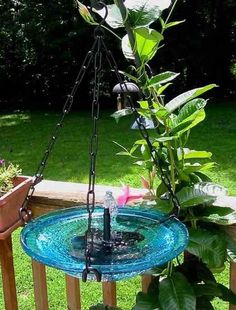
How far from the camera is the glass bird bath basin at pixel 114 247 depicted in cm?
103

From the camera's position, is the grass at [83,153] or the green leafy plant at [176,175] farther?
the grass at [83,153]

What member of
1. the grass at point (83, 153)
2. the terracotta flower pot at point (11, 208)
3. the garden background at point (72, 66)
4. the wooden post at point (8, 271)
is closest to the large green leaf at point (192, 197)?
the terracotta flower pot at point (11, 208)

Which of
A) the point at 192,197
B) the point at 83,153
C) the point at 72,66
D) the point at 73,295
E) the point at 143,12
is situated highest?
the point at 143,12

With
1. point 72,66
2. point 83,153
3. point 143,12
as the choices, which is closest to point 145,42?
point 143,12

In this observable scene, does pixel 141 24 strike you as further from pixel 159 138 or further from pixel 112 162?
pixel 112 162

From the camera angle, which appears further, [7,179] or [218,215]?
[7,179]

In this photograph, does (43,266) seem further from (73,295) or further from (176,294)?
(176,294)

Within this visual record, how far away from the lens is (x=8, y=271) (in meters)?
1.63

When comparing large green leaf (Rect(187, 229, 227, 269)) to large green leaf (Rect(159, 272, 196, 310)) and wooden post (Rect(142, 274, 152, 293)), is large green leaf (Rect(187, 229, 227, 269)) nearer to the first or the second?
large green leaf (Rect(159, 272, 196, 310))

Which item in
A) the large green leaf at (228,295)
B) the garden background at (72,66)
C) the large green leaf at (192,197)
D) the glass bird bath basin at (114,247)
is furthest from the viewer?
the garden background at (72,66)

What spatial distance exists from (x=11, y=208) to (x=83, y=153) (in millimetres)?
4573

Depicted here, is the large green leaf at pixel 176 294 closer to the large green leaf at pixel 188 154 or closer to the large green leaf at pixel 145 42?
the large green leaf at pixel 188 154

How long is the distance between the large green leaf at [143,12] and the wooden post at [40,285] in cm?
80

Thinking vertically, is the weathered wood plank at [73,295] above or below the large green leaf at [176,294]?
below
